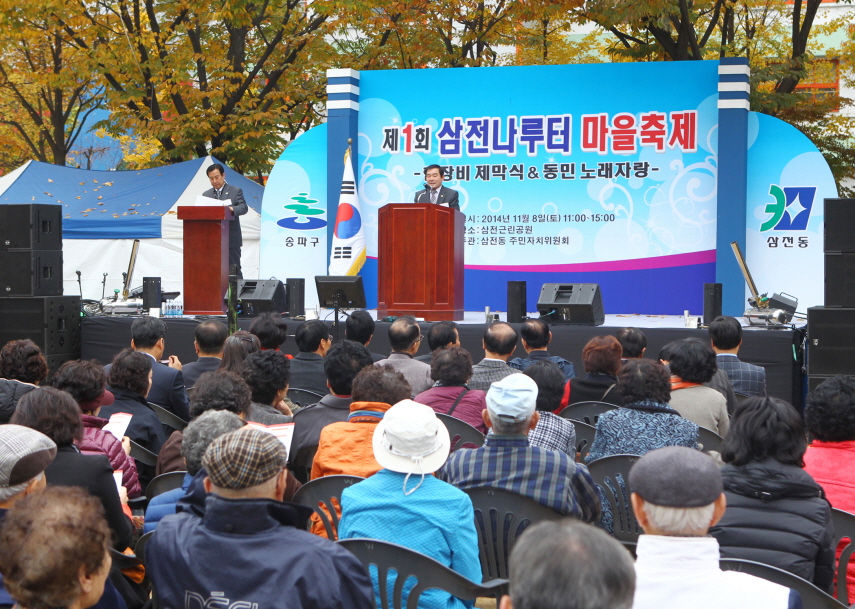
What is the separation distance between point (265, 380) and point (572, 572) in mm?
2703

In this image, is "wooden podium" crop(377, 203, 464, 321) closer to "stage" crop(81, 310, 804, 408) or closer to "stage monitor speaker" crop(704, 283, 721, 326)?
"stage" crop(81, 310, 804, 408)

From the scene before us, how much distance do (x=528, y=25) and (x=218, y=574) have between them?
16.3 meters

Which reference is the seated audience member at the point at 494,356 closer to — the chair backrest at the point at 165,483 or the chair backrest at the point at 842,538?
the chair backrest at the point at 165,483

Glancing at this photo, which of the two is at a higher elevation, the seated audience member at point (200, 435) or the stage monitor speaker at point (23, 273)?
the stage monitor speaker at point (23, 273)

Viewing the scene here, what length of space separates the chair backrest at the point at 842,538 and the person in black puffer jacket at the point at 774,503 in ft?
0.43

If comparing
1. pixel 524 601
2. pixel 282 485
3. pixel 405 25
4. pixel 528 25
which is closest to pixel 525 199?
pixel 405 25

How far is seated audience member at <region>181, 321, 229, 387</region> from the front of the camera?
5.19m

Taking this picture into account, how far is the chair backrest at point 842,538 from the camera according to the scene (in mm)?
2600

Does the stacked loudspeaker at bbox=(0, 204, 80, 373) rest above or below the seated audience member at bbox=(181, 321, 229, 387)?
above

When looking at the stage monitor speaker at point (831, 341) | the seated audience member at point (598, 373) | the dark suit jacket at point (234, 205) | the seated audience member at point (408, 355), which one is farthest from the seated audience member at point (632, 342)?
the dark suit jacket at point (234, 205)

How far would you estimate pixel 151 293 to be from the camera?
29.0 feet

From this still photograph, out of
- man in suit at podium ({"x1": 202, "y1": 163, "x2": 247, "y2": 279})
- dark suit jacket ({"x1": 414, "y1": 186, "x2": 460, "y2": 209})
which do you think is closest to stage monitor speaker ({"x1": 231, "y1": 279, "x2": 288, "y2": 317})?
man in suit at podium ({"x1": 202, "y1": 163, "x2": 247, "y2": 279})

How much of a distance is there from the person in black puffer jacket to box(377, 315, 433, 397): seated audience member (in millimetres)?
2477

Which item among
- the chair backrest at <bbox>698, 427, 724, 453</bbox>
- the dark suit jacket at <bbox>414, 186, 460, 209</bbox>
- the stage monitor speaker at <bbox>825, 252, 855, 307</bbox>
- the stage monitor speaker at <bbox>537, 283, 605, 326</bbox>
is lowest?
the chair backrest at <bbox>698, 427, 724, 453</bbox>
